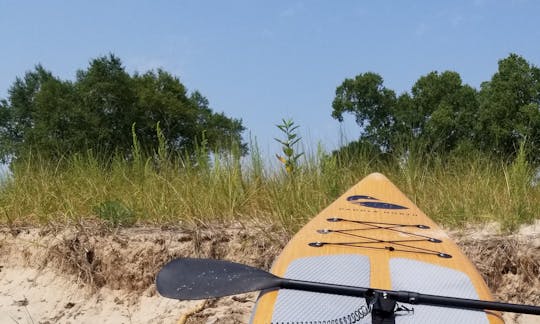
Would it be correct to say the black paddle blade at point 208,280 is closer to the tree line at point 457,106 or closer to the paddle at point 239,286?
the paddle at point 239,286

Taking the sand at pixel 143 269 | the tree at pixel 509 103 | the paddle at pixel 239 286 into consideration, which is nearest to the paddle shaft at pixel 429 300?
the paddle at pixel 239 286

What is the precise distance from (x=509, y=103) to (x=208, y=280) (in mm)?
15147

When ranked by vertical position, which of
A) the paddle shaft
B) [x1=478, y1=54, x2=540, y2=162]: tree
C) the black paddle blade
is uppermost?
[x1=478, y1=54, x2=540, y2=162]: tree

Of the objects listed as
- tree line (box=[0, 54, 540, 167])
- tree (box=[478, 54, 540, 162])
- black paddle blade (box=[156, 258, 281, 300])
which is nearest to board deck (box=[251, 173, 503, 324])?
black paddle blade (box=[156, 258, 281, 300])

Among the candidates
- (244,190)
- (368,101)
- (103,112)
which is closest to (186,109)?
(103,112)

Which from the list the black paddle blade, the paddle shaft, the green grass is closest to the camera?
the paddle shaft

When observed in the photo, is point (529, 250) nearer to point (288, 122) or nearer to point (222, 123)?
point (288, 122)

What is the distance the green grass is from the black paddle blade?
6.30 ft

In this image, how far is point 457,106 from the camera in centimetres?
1803

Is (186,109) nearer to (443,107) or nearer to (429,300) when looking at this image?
(443,107)

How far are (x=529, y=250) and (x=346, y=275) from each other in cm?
197

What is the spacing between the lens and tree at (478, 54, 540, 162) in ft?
49.5

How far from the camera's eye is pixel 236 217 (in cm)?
447

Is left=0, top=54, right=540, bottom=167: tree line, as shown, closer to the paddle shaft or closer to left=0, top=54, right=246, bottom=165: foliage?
left=0, top=54, right=246, bottom=165: foliage
